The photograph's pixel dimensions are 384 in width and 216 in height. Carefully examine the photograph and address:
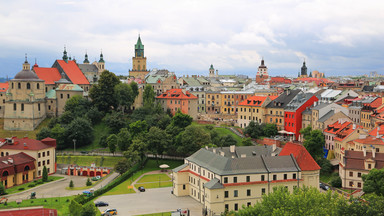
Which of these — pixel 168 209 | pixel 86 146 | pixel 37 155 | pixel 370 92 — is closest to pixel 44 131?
pixel 86 146

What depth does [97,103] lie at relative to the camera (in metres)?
103

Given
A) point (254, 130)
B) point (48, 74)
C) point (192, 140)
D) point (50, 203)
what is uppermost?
point (48, 74)

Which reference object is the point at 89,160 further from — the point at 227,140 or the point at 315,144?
the point at 315,144

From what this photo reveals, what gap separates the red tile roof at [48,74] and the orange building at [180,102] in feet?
93.9

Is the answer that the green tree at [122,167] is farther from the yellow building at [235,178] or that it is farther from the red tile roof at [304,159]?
Result: the red tile roof at [304,159]

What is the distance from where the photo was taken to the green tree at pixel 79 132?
91750mm

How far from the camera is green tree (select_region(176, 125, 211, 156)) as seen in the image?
262 ft

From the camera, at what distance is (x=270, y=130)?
90.5 meters

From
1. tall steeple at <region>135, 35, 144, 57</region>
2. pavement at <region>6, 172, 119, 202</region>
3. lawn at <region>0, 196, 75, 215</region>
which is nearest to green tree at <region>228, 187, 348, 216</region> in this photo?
lawn at <region>0, 196, 75, 215</region>

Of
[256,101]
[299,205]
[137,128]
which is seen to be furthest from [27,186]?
[256,101]

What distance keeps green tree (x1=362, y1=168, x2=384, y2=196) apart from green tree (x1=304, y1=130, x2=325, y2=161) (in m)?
18.4

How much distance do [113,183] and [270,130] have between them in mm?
37713

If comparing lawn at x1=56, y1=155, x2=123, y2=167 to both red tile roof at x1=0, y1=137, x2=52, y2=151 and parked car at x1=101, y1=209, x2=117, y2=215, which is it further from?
parked car at x1=101, y1=209, x2=117, y2=215

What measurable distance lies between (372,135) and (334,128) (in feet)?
26.3
